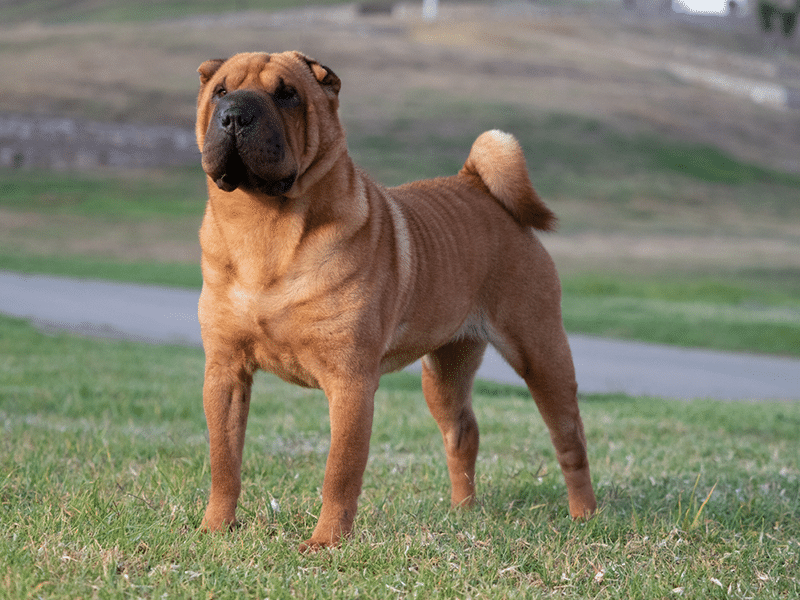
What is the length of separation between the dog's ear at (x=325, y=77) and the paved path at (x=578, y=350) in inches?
275

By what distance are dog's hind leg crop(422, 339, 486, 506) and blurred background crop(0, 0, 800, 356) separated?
30.3 feet

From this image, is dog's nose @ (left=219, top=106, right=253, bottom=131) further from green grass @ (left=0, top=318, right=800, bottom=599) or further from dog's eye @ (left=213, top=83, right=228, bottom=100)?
green grass @ (left=0, top=318, right=800, bottom=599)

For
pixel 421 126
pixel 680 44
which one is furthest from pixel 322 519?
pixel 680 44

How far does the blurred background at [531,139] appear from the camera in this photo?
67.8 feet

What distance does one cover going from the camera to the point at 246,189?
11.0 ft

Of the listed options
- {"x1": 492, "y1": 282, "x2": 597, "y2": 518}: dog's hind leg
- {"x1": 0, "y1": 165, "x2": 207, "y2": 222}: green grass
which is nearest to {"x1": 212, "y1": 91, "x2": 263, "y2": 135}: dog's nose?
{"x1": 492, "y1": 282, "x2": 597, "y2": 518}: dog's hind leg

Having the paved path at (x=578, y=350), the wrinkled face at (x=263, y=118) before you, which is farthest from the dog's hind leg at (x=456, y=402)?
the paved path at (x=578, y=350)

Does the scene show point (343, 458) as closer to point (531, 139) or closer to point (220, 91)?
point (220, 91)

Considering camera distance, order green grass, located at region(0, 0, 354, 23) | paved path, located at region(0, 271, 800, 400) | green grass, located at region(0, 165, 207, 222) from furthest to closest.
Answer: green grass, located at region(0, 0, 354, 23) → green grass, located at region(0, 165, 207, 222) → paved path, located at region(0, 271, 800, 400)

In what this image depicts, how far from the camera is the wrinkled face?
10.4 ft

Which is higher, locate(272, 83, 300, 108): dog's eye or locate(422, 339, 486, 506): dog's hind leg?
locate(272, 83, 300, 108): dog's eye

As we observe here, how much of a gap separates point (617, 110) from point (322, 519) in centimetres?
5070

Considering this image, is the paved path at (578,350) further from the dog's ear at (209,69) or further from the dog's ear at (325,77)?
the dog's ear at (209,69)

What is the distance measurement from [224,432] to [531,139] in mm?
42730
